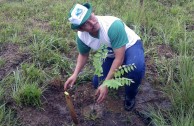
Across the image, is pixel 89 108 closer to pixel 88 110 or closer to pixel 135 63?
pixel 88 110

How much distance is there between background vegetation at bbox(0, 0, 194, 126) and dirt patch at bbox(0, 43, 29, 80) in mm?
40

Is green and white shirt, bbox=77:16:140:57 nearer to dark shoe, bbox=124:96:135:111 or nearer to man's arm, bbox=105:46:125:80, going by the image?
man's arm, bbox=105:46:125:80

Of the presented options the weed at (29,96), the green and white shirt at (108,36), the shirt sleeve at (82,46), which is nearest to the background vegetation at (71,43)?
the weed at (29,96)

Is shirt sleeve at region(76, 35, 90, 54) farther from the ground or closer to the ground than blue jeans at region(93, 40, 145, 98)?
farther from the ground

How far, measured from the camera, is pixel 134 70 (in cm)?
292

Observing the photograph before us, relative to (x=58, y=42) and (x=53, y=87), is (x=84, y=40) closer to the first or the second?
(x=53, y=87)

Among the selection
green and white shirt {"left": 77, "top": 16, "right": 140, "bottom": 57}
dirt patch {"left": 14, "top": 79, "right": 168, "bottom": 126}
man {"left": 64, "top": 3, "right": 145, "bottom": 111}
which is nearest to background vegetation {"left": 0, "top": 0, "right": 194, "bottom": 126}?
dirt patch {"left": 14, "top": 79, "right": 168, "bottom": 126}

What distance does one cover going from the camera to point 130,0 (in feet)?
17.2

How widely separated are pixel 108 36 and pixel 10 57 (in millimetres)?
1497

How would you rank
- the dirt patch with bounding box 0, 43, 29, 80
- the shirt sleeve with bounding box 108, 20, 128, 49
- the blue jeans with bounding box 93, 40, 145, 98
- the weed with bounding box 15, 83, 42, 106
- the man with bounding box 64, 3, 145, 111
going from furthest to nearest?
the dirt patch with bounding box 0, 43, 29, 80 < the weed with bounding box 15, 83, 42, 106 < the blue jeans with bounding box 93, 40, 145, 98 < the shirt sleeve with bounding box 108, 20, 128, 49 < the man with bounding box 64, 3, 145, 111

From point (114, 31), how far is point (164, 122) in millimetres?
887

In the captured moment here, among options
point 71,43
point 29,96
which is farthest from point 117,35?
point 71,43

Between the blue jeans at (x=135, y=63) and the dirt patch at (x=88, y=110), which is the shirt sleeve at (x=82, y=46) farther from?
the dirt patch at (x=88, y=110)

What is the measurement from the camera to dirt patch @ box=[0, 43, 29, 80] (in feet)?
11.9
